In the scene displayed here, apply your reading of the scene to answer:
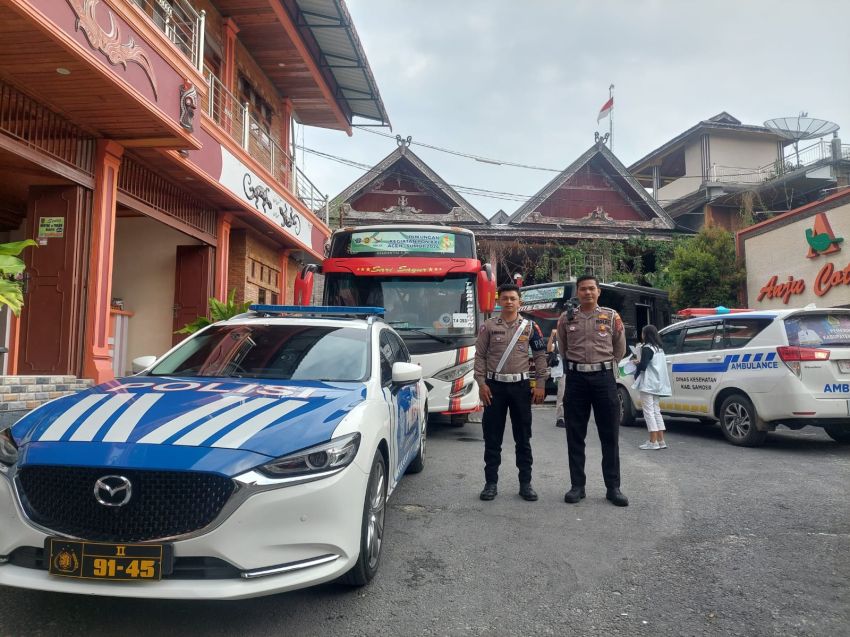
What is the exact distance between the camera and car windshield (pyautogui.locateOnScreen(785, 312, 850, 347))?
7.45 meters

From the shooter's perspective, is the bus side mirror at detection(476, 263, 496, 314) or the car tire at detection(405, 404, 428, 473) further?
the bus side mirror at detection(476, 263, 496, 314)

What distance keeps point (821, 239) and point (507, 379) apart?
49.0 ft

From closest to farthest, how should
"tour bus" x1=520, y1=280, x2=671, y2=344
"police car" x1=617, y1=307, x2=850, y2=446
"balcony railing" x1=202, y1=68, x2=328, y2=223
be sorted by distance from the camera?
1. "police car" x1=617, y1=307, x2=850, y2=446
2. "balcony railing" x1=202, y1=68, x2=328, y2=223
3. "tour bus" x1=520, y1=280, x2=671, y2=344

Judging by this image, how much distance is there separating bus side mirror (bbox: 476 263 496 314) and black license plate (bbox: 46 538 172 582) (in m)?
6.39

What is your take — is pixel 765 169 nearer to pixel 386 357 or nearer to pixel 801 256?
pixel 801 256

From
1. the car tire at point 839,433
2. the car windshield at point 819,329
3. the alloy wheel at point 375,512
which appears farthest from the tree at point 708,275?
the alloy wheel at point 375,512

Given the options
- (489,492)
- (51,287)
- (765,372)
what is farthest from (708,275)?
(51,287)

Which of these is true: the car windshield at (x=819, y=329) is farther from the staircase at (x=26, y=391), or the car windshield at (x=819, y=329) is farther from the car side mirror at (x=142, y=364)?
the staircase at (x=26, y=391)

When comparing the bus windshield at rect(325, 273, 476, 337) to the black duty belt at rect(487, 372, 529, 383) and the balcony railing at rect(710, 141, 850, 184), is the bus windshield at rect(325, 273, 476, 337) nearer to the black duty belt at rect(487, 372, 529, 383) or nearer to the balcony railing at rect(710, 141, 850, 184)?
the black duty belt at rect(487, 372, 529, 383)

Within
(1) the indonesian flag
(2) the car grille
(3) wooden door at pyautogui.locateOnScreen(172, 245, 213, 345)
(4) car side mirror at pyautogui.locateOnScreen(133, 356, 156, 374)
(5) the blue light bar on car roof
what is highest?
(1) the indonesian flag

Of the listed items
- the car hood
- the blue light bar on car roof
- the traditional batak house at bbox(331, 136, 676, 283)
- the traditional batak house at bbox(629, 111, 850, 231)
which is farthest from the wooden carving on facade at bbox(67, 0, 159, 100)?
the traditional batak house at bbox(629, 111, 850, 231)

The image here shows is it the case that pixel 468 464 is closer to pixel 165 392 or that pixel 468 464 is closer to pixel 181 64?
pixel 165 392

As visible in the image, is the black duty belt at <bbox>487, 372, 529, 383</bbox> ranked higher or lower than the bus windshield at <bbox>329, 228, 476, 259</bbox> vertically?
lower

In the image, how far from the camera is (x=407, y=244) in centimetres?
911
